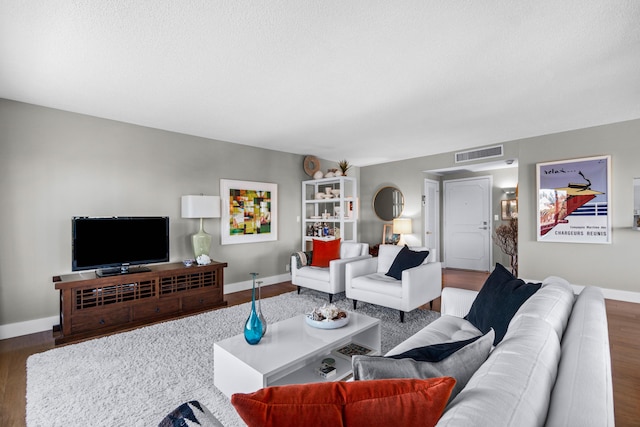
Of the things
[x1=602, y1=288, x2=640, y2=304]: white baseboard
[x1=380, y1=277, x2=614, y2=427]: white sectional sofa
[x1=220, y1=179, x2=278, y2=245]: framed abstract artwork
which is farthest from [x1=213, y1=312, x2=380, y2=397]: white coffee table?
[x1=602, y1=288, x2=640, y2=304]: white baseboard

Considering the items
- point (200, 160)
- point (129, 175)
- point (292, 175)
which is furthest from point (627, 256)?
point (129, 175)

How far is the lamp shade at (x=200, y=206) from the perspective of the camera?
411 centimetres

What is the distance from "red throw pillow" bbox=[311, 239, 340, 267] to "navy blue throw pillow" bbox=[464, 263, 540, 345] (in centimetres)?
250

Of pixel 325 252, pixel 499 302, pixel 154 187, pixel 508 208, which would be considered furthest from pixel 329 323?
pixel 508 208

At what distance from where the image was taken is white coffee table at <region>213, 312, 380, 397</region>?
179 cm

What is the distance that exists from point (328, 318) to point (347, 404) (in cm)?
159

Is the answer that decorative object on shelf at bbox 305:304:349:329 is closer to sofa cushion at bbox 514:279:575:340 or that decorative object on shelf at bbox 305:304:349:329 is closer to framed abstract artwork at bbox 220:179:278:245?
sofa cushion at bbox 514:279:575:340

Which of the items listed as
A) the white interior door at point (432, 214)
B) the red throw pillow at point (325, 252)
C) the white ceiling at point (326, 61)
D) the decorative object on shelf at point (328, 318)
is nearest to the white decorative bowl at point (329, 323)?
the decorative object on shelf at point (328, 318)

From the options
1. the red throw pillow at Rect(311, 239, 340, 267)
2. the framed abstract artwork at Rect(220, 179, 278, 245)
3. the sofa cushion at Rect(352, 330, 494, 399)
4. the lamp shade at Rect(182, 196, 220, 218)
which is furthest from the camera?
the framed abstract artwork at Rect(220, 179, 278, 245)

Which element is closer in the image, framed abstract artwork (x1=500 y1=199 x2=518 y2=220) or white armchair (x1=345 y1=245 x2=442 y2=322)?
white armchair (x1=345 y1=245 x2=442 y2=322)

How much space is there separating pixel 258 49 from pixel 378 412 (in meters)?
2.31

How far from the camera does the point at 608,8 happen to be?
72.0 inches

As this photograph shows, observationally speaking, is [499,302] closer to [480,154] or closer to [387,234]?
[480,154]

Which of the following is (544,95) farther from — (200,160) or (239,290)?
(239,290)
